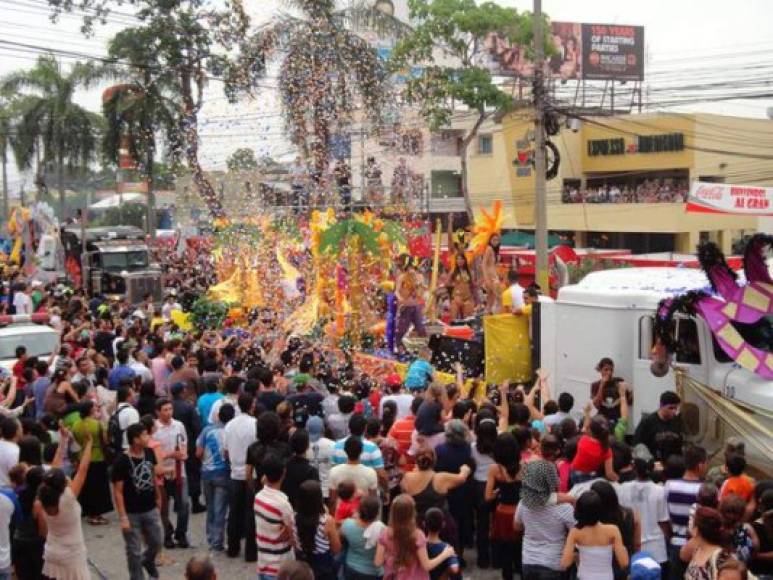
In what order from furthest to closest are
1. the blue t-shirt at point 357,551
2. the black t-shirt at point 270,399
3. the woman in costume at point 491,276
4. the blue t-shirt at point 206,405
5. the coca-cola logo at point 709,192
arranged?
1. the woman in costume at point 491,276
2. the coca-cola logo at point 709,192
3. the blue t-shirt at point 206,405
4. the black t-shirt at point 270,399
5. the blue t-shirt at point 357,551

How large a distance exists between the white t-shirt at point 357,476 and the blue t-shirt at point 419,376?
399cm

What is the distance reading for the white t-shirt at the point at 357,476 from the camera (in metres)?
7.15

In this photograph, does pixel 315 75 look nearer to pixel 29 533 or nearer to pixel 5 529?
pixel 29 533

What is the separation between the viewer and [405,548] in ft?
19.9

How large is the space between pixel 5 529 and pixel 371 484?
2.57 m

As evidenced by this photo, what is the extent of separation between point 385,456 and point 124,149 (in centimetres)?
3126

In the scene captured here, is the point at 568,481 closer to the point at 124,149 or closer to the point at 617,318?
→ the point at 617,318

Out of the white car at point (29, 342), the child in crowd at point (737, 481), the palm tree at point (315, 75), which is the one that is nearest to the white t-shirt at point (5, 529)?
the child in crowd at point (737, 481)

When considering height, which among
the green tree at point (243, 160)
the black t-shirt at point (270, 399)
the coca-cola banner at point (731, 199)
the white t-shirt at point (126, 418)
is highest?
the green tree at point (243, 160)

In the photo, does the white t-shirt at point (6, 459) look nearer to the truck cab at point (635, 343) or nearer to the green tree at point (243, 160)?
the truck cab at point (635, 343)

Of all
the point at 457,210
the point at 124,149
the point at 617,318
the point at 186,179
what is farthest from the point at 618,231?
the point at 617,318

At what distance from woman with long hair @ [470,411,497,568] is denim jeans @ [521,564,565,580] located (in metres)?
1.19

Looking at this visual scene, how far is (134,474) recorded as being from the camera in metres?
7.74

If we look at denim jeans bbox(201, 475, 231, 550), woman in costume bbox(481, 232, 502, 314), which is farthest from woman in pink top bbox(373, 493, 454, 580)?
woman in costume bbox(481, 232, 502, 314)
